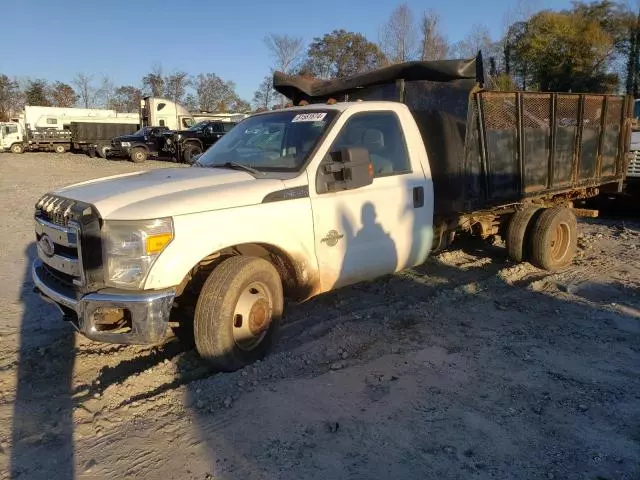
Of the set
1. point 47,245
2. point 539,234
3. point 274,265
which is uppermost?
point 47,245

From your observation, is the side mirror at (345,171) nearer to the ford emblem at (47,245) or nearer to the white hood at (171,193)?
the white hood at (171,193)

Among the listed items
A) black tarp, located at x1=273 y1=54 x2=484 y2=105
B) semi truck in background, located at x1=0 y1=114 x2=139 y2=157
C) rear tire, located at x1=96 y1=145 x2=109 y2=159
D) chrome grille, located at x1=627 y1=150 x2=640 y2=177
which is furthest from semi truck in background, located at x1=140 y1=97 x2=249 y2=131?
black tarp, located at x1=273 y1=54 x2=484 y2=105

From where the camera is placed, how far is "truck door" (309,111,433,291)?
4.44 metres

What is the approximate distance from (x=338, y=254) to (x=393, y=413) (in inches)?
58.7

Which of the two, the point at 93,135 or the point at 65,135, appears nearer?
the point at 93,135

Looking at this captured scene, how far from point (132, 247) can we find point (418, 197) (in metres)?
2.75

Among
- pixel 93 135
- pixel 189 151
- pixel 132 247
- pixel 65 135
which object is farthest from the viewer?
pixel 65 135

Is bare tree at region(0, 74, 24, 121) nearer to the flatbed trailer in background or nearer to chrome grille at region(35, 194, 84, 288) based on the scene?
the flatbed trailer in background

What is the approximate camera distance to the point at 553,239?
21.9 feet

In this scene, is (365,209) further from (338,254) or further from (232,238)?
(232,238)

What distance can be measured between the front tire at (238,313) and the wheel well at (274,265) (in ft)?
0.44

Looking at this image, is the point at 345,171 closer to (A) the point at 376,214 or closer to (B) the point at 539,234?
(A) the point at 376,214

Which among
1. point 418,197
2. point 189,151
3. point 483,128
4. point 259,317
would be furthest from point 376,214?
point 189,151

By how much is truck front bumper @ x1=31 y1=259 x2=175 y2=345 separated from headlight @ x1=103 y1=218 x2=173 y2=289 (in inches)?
4.4
